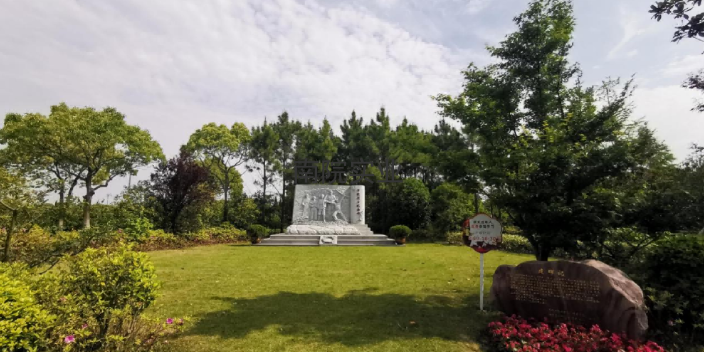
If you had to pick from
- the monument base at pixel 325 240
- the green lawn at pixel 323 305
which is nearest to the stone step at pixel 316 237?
the monument base at pixel 325 240

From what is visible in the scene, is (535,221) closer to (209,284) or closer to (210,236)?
(209,284)

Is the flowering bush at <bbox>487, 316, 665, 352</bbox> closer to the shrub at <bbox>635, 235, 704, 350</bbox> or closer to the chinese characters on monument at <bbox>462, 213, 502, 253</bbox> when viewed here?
the shrub at <bbox>635, 235, 704, 350</bbox>

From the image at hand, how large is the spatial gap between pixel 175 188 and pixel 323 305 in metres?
12.2

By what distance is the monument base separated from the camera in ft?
49.8

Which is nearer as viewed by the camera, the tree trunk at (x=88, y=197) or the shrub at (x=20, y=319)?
the shrub at (x=20, y=319)

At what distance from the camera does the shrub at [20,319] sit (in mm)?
2268

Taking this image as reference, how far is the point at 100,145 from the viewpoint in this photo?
582 inches

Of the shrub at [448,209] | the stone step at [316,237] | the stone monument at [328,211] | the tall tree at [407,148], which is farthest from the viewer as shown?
the tall tree at [407,148]

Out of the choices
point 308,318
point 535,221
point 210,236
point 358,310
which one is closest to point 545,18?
point 535,221

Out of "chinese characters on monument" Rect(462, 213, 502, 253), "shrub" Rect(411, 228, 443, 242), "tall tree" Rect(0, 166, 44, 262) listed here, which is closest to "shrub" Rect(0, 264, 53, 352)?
"tall tree" Rect(0, 166, 44, 262)

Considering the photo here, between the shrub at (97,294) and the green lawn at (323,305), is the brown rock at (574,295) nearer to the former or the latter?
the green lawn at (323,305)

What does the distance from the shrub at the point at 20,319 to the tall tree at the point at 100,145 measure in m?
13.4

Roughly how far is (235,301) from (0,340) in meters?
3.37

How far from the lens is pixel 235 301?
5.37 metres
